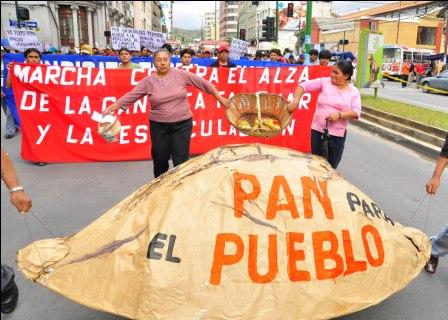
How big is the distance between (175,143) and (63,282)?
229cm

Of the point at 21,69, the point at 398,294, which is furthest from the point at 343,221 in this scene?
the point at 21,69

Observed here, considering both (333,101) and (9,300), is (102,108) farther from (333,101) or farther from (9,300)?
(9,300)

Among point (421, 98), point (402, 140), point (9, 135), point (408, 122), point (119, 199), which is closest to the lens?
point (119, 199)

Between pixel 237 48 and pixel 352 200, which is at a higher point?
pixel 237 48

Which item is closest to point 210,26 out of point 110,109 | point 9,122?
point 9,122

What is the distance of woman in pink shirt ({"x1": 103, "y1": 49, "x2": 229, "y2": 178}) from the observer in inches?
177

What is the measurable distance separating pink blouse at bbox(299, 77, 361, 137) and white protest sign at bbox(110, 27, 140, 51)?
354 inches

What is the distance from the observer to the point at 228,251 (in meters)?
2.54

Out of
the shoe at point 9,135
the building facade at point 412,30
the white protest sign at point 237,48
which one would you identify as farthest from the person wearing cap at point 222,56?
the building facade at point 412,30

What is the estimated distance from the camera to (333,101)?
441 cm

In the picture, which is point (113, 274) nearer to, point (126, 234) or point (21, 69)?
point (126, 234)

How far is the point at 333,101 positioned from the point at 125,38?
9.44 m

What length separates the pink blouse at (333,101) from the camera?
14.4ft

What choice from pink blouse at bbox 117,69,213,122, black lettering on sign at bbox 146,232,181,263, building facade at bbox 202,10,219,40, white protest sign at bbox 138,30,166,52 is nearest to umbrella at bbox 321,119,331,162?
pink blouse at bbox 117,69,213,122
